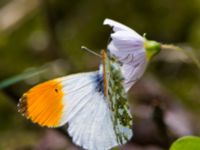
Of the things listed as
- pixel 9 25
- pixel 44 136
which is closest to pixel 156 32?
pixel 9 25

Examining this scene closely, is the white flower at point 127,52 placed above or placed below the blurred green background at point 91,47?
above

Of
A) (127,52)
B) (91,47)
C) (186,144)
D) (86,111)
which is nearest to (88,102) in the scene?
(86,111)

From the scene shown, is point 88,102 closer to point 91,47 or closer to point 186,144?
point 186,144

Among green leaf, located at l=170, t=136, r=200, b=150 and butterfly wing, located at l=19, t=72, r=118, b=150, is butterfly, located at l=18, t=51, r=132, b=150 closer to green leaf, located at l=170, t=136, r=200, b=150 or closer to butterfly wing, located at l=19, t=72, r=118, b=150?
butterfly wing, located at l=19, t=72, r=118, b=150

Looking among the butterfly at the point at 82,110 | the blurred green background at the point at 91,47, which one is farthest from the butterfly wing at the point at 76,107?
the blurred green background at the point at 91,47

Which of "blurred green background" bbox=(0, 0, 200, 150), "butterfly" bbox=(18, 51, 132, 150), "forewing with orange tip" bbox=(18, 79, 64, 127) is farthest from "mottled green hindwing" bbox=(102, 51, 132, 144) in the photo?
"blurred green background" bbox=(0, 0, 200, 150)

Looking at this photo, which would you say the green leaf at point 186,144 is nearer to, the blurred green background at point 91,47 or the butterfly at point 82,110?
the butterfly at point 82,110
